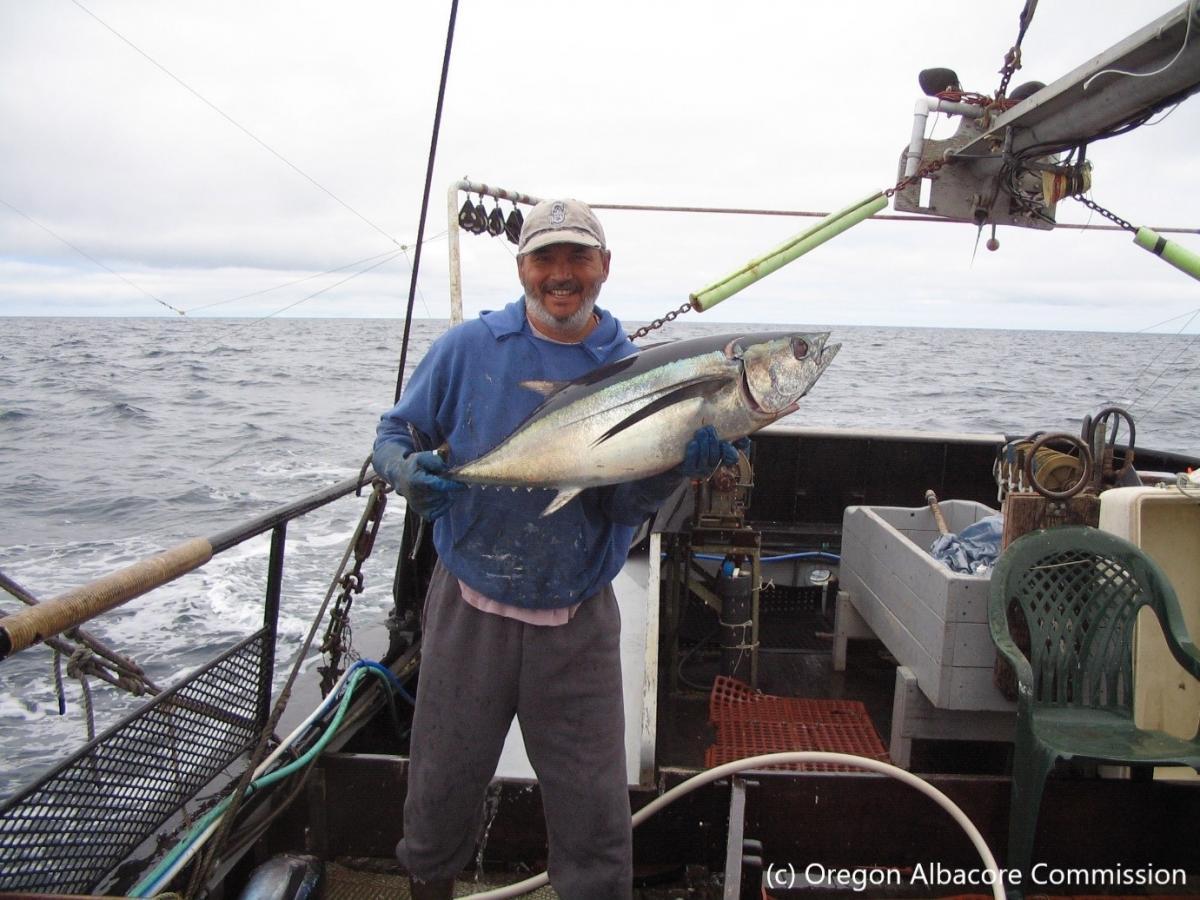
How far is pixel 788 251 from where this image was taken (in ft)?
13.5

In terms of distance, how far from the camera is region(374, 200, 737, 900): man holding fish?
226 cm

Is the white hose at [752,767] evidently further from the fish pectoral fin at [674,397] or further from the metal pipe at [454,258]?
the metal pipe at [454,258]

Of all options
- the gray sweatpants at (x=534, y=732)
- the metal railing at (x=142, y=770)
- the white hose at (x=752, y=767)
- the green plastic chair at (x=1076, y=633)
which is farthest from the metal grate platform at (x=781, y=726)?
the metal railing at (x=142, y=770)

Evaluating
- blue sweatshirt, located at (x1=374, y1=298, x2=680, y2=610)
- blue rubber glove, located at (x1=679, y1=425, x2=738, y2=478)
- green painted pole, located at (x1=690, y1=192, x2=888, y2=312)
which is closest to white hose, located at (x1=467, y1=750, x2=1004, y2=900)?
blue sweatshirt, located at (x1=374, y1=298, x2=680, y2=610)

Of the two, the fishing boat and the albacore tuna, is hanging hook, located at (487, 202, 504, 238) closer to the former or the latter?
the fishing boat

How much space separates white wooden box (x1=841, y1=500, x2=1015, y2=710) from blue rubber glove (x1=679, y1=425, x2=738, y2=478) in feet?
5.29

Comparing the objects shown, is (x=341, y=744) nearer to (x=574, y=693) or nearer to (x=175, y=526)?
(x=574, y=693)

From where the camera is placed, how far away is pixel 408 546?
3914 millimetres

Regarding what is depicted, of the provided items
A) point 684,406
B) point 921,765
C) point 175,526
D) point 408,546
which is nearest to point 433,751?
point 684,406

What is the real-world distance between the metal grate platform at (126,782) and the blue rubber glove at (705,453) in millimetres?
1705

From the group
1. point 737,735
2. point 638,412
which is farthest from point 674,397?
point 737,735

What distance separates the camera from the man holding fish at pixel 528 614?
2.26m

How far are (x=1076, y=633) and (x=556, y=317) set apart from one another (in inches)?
96.8

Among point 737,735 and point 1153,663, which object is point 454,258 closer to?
point 737,735
